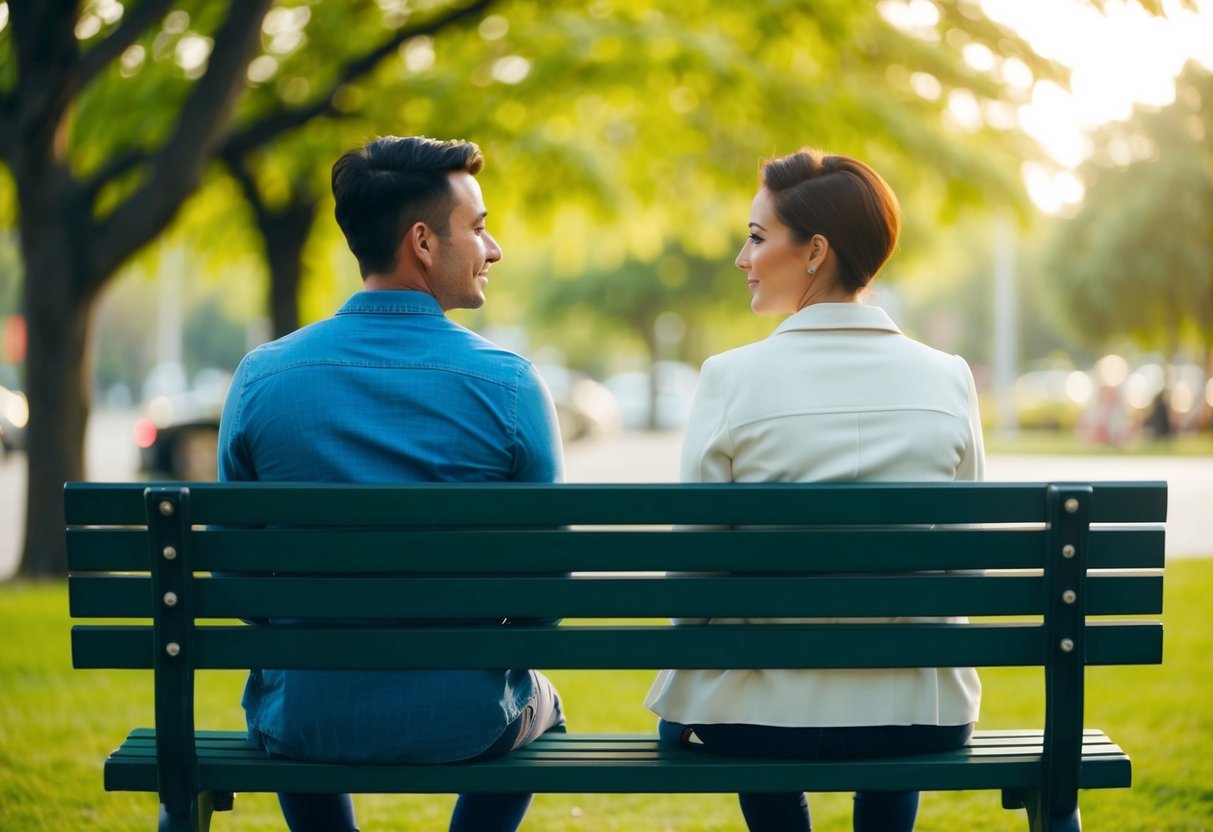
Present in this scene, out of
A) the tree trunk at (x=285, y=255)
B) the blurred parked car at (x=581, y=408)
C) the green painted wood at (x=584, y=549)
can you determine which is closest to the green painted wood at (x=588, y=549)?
the green painted wood at (x=584, y=549)

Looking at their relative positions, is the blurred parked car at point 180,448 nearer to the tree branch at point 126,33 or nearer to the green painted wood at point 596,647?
the tree branch at point 126,33

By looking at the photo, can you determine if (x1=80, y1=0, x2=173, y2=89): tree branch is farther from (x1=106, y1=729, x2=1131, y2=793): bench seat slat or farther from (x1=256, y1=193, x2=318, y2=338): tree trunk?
(x1=256, y1=193, x2=318, y2=338): tree trunk

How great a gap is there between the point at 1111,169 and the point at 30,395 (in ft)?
99.8

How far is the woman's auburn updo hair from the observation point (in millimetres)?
2891

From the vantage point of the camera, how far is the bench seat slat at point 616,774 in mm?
2652

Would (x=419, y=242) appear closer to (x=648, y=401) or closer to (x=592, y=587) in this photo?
(x=592, y=587)

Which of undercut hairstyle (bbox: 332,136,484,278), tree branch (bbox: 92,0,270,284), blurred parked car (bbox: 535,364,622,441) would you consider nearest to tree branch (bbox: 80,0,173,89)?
tree branch (bbox: 92,0,270,284)

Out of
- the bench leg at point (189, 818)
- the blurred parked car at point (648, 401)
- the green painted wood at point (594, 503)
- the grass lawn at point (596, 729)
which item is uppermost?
the green painted wood at point (594, 503)

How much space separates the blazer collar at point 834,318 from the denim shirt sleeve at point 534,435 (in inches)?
19.1

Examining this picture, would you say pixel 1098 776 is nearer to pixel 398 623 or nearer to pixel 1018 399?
pixel 398 623

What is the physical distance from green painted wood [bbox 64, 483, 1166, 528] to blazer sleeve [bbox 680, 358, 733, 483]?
22 centimetres


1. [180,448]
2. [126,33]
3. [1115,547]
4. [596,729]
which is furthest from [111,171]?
[180,448]

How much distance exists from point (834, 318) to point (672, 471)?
61.2 ft

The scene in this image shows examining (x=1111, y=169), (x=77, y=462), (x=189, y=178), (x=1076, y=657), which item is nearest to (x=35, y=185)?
(x=189, y=178)
